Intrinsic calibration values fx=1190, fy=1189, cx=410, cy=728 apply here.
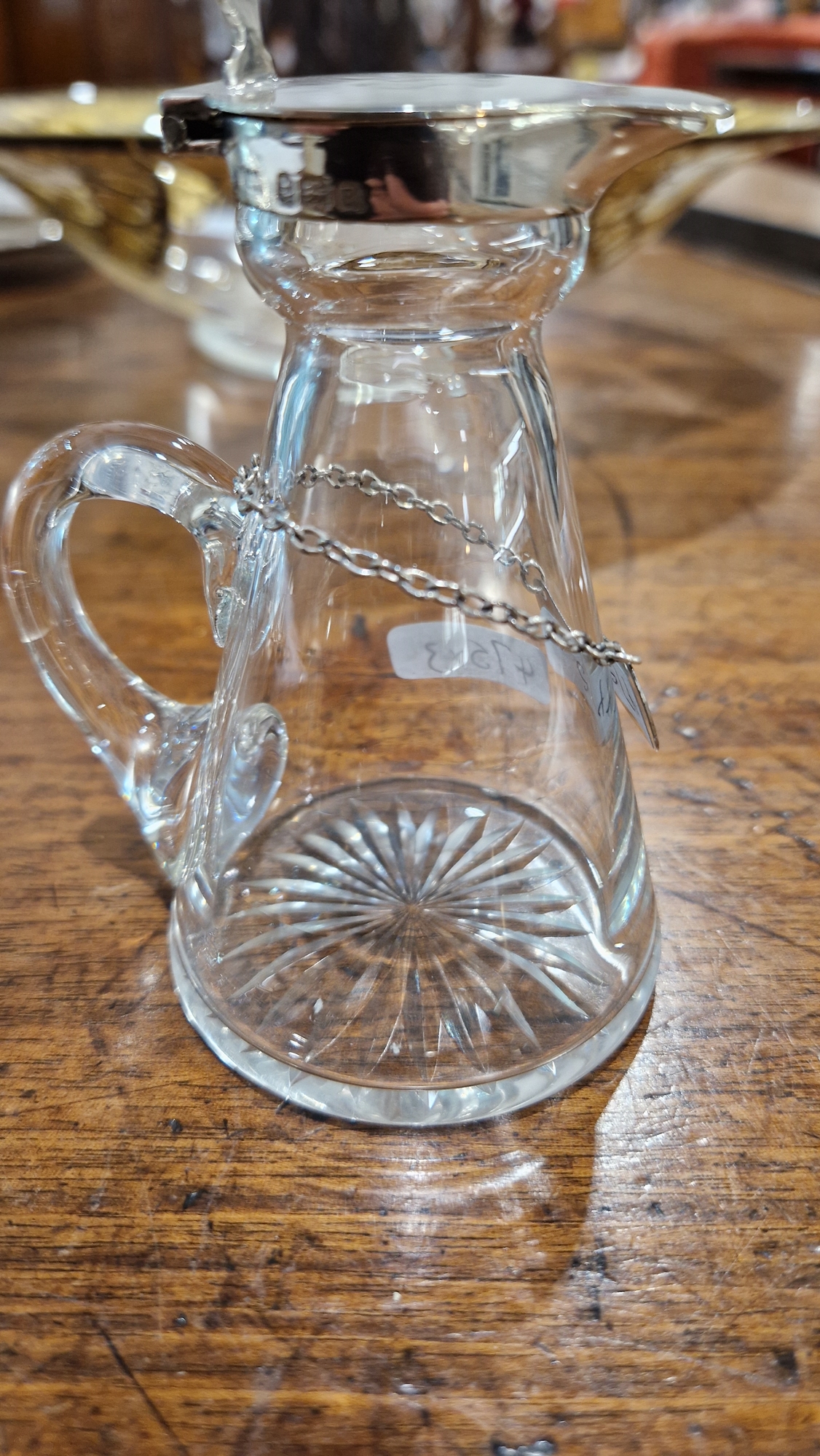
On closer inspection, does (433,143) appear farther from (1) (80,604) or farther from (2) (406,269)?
(1) (80,604)

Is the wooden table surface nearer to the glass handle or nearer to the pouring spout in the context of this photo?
the glass handle

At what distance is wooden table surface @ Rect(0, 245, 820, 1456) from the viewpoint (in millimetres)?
179

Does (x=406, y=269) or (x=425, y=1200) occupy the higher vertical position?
(x=406, y=269)

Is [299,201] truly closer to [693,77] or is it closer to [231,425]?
[231,425]

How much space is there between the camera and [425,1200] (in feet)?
0.68

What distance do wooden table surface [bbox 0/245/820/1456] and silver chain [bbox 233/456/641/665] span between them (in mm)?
79

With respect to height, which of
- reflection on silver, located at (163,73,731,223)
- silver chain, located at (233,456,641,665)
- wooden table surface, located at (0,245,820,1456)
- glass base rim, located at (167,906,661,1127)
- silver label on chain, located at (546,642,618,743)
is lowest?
wooden table surface, located at (0,245,820,1456)

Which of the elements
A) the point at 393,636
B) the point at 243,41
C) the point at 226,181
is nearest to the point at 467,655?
the point at 393,636

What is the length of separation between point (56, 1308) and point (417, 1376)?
2.4 inches

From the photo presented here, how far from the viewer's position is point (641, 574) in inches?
17.2

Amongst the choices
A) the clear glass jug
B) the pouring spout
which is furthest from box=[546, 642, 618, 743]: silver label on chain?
the pouring spout

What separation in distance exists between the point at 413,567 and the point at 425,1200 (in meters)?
0.12

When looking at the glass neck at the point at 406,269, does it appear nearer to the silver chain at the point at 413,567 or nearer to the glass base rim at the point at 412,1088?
the silver chain at the point at 413,567

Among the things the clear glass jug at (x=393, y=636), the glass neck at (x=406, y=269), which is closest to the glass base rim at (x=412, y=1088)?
the clear glass jug at (x=393, y=636)
